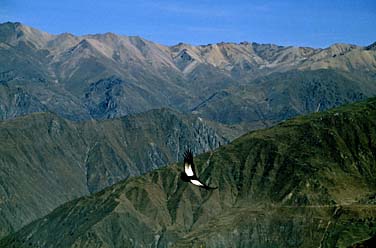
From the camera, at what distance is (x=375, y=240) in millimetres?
117438

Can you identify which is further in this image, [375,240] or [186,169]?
[375,240]

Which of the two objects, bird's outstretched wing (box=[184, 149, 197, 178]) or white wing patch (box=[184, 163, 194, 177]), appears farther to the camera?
white wing patch (box=[184, 163, 194, 177])

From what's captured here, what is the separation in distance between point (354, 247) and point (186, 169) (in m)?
70.9

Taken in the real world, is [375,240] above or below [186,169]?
below

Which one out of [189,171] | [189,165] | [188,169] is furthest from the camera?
[189,171]

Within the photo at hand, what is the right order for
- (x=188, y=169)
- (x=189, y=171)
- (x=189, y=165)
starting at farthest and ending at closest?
(x=189, y=171), (x=188, y=169), (x=189, y=165)

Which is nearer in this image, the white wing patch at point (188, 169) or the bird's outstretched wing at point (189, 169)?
the bird's outstretched wing at point (189, 169)

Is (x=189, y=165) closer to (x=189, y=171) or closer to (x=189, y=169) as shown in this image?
(x=189, y=169)

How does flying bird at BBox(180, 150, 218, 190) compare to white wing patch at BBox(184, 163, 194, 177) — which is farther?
white wing patch at BBox(184, 163, 194, 177)

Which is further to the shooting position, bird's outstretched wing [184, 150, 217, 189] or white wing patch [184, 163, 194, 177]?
white wing patch [184, 163, 194, 177]

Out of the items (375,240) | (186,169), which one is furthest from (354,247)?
(186,169)

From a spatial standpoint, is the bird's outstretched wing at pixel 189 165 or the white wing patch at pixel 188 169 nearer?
the bird's outstretched wing at pixel 189 165

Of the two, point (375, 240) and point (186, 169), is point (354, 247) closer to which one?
point (375, 240)

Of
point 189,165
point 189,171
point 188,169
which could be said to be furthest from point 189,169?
point 189,165
